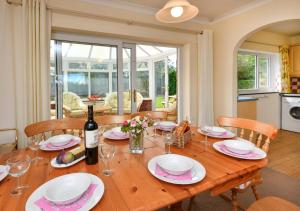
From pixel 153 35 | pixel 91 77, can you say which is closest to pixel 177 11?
pixel 153 35

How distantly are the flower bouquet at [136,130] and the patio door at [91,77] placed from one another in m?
2.01

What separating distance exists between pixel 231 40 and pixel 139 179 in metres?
3.28

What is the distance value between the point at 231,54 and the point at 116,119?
8.23 ft

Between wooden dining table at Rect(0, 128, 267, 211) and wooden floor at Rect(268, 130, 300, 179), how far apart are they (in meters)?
2.17

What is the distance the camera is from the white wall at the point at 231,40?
110 inches

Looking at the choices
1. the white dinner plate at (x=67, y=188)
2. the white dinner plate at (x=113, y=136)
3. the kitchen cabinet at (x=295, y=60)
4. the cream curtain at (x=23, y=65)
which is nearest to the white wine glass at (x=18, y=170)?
the white dinner plate at (x=67, y=188)

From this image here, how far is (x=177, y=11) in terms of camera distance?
5.65 feet

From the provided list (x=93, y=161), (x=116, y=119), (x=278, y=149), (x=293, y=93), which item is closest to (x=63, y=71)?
(x=116, y=119)

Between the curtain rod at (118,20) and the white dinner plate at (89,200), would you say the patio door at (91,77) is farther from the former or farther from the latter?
the white dinner plate at (89,200)

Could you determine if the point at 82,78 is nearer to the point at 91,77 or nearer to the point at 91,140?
the point at 91,77

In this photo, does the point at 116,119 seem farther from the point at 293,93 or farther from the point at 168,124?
the point at 293,93

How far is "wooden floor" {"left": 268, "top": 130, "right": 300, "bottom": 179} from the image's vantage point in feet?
9.03

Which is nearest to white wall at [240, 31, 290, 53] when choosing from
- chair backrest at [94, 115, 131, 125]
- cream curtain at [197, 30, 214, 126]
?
cream curtain at [197, 30, 214, 126]

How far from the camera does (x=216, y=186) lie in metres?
0.93
